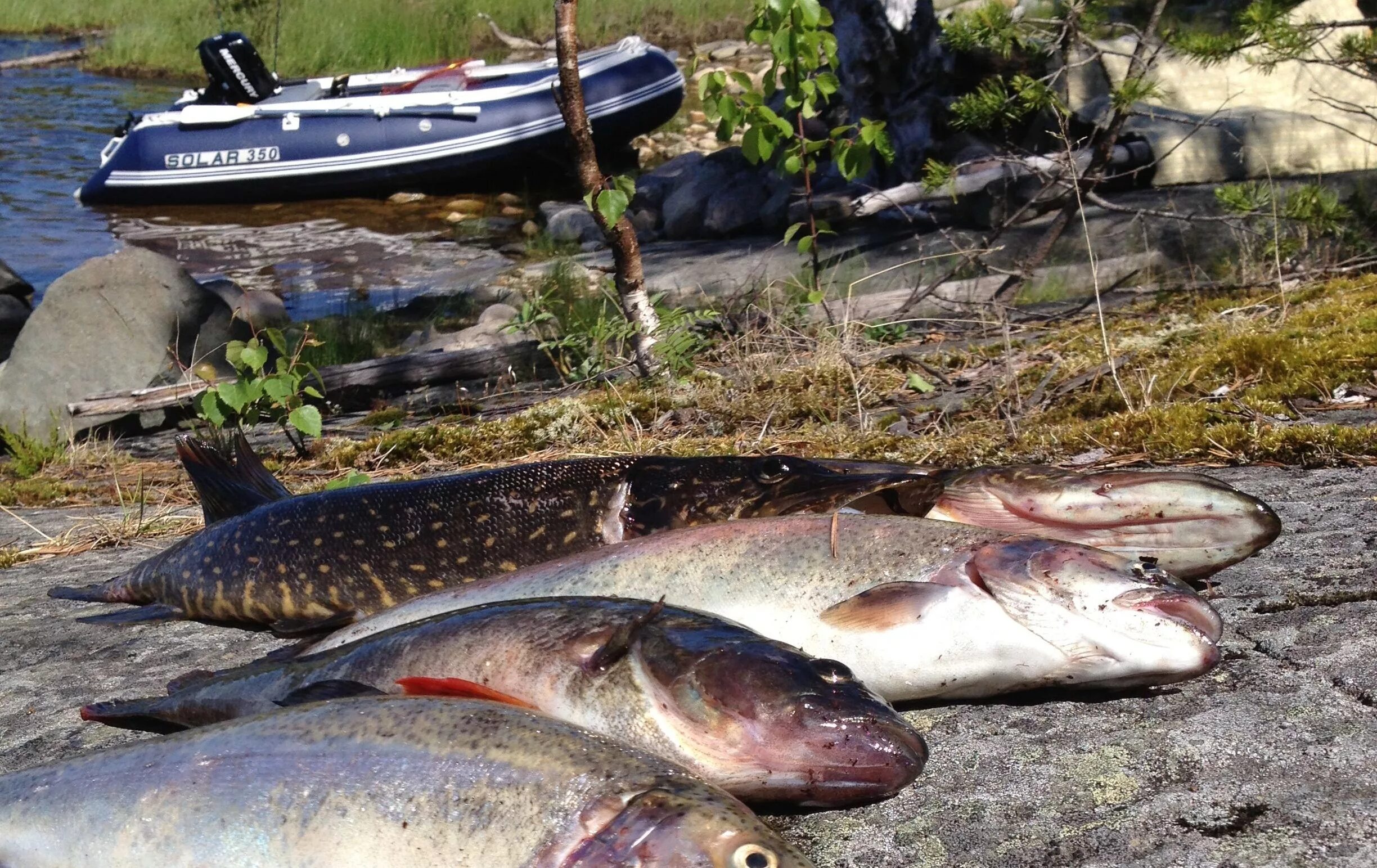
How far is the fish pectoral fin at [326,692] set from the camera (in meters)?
2.08

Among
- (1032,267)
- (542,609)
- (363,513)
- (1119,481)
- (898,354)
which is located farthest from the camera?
(1032,267)

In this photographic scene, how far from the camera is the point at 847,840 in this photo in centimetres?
194

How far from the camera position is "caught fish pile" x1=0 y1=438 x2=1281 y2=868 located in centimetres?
175

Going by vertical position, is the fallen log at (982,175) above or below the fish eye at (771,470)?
below

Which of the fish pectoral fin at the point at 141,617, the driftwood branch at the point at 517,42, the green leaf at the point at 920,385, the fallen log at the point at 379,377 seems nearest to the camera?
the fish pectoral fin at the point at 141,617

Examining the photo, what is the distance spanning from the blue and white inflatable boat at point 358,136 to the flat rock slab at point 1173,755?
16.9 m

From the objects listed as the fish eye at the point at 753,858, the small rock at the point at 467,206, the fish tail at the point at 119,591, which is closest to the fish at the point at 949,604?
the fish eye at the point at 753,858

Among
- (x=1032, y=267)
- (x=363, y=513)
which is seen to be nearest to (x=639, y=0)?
(x=1032, y=267)

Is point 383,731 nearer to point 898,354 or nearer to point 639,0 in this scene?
point 898,354

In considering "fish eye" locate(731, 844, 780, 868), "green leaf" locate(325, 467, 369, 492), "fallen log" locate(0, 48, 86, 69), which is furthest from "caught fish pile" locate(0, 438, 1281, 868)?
"fallen log" locate(0, 48, 86, 69)

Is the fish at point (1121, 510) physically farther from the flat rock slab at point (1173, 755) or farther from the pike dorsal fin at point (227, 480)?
the pike dorsal fin at point (227, 480)

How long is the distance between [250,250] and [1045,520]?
54.2ft

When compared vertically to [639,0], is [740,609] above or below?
below

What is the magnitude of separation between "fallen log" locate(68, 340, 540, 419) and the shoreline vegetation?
22.1 metres
